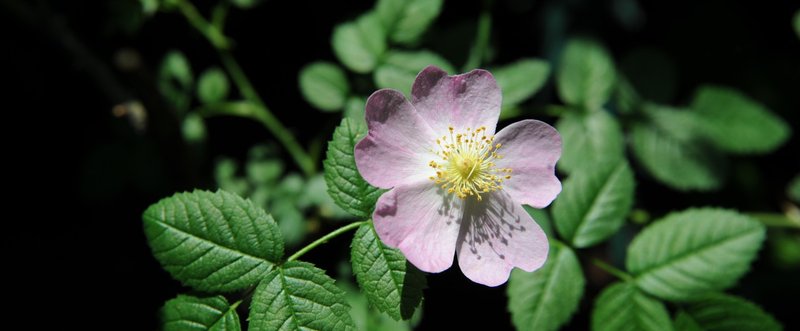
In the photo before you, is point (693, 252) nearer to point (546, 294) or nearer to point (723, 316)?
point (723, 316)

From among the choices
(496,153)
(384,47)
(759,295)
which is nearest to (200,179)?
(384,47)

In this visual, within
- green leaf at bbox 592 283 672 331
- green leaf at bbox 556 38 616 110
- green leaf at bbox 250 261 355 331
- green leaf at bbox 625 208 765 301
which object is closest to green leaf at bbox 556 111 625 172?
green leaf at bbox 556 38 616 110

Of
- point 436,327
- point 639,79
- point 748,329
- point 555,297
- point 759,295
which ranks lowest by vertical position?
point 759,295

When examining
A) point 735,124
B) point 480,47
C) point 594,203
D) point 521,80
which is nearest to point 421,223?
point 594,203

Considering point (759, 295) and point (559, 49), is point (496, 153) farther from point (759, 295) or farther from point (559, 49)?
point (759, 295)

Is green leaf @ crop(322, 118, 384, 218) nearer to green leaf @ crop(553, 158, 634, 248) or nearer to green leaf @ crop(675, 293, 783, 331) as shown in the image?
green leaf @ crop(553, 158, 634, 248)
